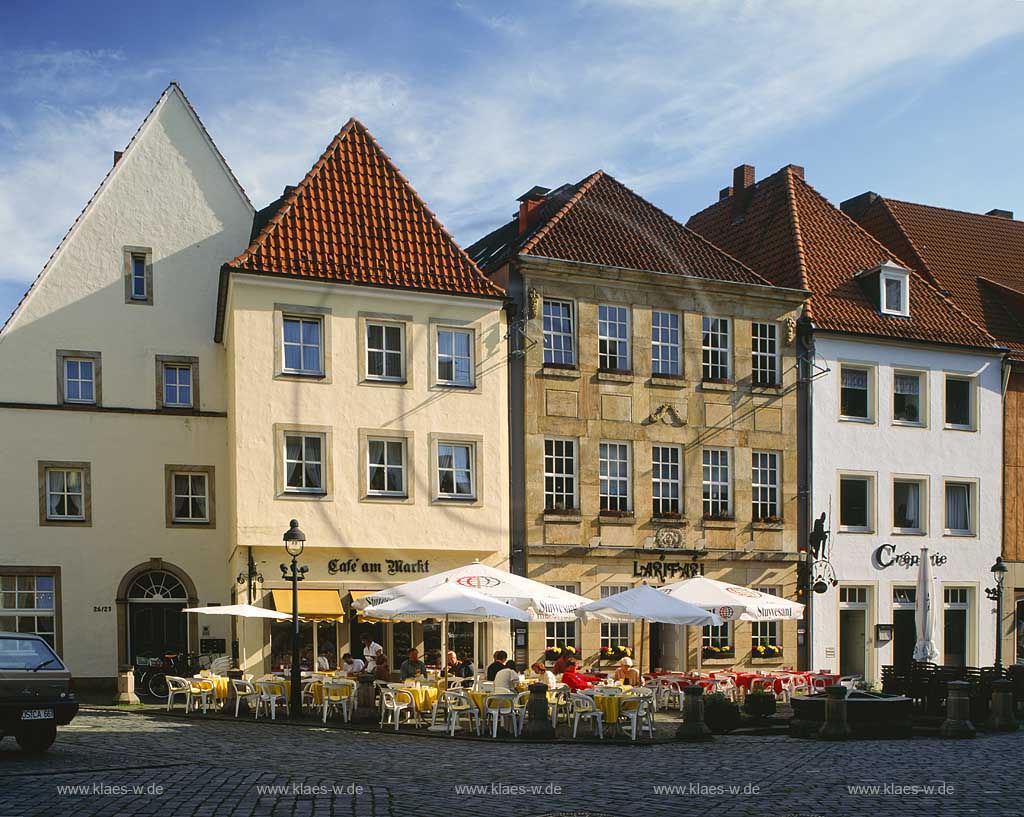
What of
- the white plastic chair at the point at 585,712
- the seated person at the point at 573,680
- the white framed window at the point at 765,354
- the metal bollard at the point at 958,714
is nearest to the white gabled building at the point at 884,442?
the white framed window at the point at 765,354

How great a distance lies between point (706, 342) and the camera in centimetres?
3381

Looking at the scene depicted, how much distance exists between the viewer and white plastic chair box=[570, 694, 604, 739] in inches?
828

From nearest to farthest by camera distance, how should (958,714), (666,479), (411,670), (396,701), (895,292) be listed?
(396,701), (958,714), (411,670), (666,479), (895,292)

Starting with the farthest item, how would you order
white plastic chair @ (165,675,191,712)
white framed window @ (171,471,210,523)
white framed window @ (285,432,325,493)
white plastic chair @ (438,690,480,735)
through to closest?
white framed window @ (171,471,210,523) → white framed window @ (285,432,325,493) → white plastic chair @ (165,675,191,712) → white plastic chair @ (438,690,480,735)

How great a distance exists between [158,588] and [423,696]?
11404 millimetres

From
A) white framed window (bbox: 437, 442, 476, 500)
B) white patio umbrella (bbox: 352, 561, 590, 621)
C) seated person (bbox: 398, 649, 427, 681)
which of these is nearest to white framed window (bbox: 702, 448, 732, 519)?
white framed window (bbox: 437, 442, 476, 500)

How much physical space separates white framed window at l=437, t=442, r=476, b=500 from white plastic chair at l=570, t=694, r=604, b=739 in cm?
952

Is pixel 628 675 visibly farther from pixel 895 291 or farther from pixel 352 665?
pixel 895 291

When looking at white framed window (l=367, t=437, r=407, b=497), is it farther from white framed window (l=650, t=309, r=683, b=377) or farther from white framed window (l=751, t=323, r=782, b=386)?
white framed window (l=751, t=323, r=782, b=386)

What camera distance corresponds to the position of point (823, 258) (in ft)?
122

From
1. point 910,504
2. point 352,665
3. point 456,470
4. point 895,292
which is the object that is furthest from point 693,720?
point 895,292

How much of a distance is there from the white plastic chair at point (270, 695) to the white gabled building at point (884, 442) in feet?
50.4

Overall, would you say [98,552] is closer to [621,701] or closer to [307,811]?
[621,701]

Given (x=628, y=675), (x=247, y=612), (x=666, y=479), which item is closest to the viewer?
(x=628, y=675)
